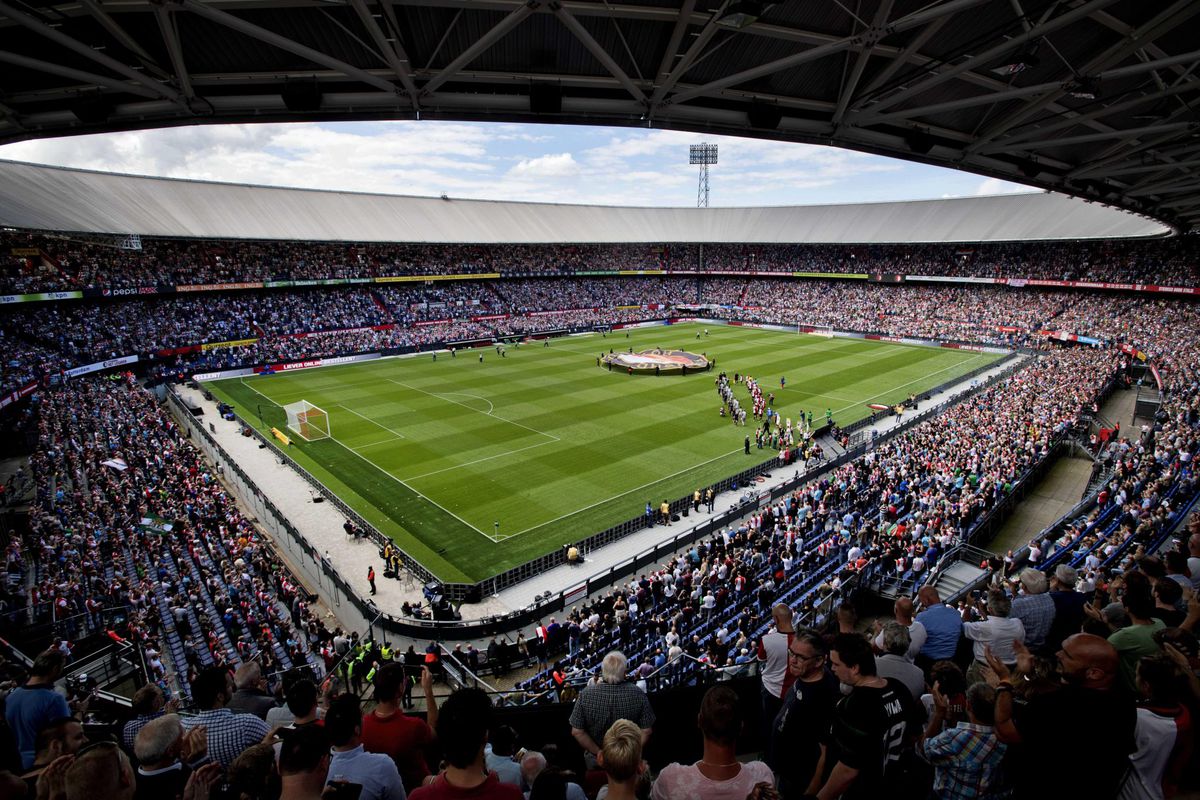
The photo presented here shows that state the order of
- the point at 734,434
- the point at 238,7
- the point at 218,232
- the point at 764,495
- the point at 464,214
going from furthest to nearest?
the point at 464,214 → the point at 218,232 → the point at 734,434 → the point at 764,495 → the point at 238,7

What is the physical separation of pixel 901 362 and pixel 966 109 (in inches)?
1541

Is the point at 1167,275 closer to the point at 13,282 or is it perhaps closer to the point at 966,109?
the point at 966,109

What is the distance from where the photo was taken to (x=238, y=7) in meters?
7.61

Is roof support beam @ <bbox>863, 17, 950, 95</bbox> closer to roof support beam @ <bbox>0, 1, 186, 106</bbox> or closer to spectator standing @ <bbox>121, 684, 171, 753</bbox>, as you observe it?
roof support beam @ <bbox>0, 1, 186, 106</bbox>

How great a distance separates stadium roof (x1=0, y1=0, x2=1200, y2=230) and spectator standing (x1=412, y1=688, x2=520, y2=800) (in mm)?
7667

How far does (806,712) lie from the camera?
164 inches

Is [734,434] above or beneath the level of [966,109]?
beneath

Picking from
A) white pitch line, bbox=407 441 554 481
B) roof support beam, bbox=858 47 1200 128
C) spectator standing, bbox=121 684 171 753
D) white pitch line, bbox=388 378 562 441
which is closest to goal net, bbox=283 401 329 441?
white pitch line, bbox=388 378 562 441

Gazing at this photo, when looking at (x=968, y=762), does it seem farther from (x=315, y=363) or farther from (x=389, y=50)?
(x=315, y=363)

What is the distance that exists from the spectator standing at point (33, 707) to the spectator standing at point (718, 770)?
205 inches

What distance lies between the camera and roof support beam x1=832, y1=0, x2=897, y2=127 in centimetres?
814

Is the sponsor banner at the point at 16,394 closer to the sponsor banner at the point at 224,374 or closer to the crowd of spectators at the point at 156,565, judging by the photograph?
the crowd of spectators at the point at 156,565

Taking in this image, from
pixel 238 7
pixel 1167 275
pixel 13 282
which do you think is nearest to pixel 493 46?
pixel 238 7

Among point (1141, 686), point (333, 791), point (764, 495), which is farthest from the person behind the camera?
point (764, 495)
